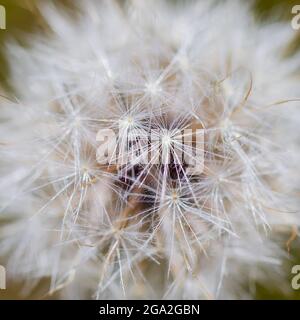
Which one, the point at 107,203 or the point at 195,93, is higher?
the point at 195,93

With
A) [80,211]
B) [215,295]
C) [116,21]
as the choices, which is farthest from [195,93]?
[215,295]

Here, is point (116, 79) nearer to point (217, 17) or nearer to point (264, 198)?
point (217, 17)

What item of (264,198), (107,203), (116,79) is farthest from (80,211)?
(264,198)

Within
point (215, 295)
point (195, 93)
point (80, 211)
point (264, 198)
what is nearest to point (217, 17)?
point (195, 93)
